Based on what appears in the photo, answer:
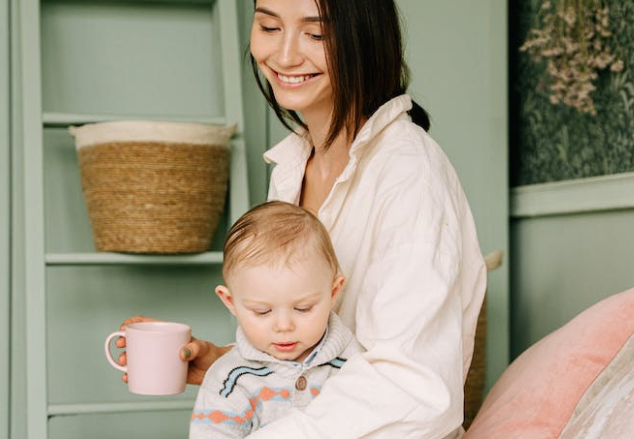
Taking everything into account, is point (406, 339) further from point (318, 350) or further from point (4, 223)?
point (4, 223)

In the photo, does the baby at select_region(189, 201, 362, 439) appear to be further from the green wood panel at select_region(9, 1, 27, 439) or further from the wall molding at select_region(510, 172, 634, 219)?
the green wood panel at select_region(9, 1, 27, 439)

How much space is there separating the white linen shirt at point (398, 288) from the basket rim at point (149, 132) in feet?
2.84

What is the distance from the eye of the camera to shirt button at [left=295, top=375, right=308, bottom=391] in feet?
4.24

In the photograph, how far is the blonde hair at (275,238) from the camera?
1.26 meters

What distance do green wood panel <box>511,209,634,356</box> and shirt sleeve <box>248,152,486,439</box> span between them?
0.91 metres

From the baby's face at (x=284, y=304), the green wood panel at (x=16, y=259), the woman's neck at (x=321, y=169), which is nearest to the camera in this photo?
the baby's face at (x=284, y=304)

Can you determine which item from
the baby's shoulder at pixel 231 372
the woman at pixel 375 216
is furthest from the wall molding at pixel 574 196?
the baby's shoulder at pixel 231 372

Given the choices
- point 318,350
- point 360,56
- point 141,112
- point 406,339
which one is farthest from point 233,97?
point 406,339

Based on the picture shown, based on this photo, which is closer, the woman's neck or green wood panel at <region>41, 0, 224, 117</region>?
the woman's neck

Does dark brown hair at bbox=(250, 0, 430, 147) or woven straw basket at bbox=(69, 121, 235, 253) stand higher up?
dark brown hair at bbox=(250, 0, 430, 147)

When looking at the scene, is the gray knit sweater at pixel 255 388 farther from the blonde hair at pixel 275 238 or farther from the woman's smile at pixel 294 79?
the woman's smile at pixel 294 79

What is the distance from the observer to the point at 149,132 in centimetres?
227

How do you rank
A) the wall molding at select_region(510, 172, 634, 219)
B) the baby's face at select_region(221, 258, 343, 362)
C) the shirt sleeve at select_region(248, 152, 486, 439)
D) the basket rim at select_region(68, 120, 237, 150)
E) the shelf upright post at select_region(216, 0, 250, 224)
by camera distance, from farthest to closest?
1. the shelf upright post at select_region(216, 0, 250, 224)
2. the basket rim at select_region(68, 120, 237, 150)
3. the wall molding at select_region(510, 172, 634, 219)
4. the baby's face at select_region(221, 258, 343, 362)
5. the shirt sleeve at select_region(248, 152, 486, 439)

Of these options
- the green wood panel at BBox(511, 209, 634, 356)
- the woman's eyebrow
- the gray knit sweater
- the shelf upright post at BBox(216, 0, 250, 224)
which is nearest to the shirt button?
the gray knit sweater
